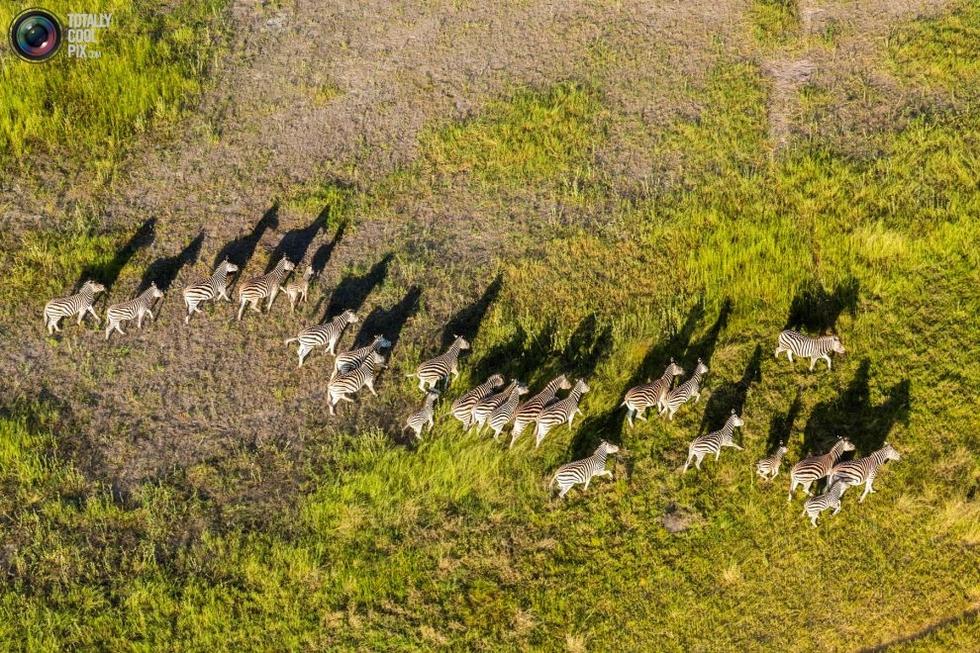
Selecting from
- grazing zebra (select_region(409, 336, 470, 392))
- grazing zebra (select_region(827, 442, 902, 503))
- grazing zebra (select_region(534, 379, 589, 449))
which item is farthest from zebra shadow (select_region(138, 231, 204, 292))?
grazing zebra (select_region(827, 442, 902, 503))

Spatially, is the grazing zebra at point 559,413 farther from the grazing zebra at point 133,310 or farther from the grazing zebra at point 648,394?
the grazing zebra at point 133,310

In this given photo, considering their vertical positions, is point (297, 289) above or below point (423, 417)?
above

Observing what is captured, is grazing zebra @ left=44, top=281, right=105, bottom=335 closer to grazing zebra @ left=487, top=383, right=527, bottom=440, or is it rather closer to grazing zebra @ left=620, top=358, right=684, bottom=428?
grazing zebra @ left=487, top=383, right=527, bottom=440

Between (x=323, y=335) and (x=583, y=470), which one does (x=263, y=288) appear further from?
(x=583, y=470)

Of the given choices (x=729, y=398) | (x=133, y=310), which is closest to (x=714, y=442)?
(x=729, y=398)

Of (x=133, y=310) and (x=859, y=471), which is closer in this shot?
(x=859, y=471)

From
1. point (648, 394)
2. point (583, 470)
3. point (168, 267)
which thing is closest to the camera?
point (583, 470)
